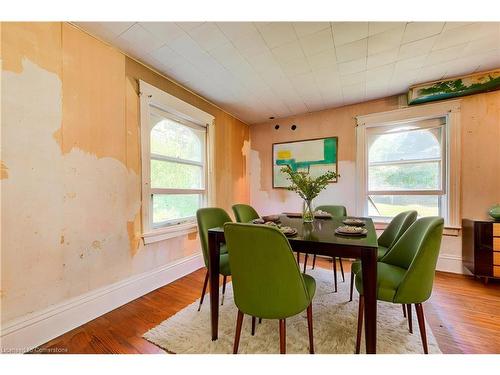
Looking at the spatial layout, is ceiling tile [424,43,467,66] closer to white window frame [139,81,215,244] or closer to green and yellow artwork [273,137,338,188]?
green and yellow artwork [273,137,338,188]

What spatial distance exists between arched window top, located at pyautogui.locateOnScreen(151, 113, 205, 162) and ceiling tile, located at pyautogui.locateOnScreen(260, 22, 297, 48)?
1469mm

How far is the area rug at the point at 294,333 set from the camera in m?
1.42

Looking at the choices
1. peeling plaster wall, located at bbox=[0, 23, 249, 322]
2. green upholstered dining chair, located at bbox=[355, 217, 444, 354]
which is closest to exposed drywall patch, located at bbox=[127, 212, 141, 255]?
peeling plaster wall, located at bbox=[0, 23, 249, 322]

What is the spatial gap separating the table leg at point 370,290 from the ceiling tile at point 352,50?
73.4 inches

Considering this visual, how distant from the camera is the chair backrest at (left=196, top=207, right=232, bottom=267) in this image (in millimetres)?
1839

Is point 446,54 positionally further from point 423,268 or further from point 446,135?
point 423,268

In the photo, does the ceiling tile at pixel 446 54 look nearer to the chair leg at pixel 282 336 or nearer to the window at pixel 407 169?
the window at pixel 407 169

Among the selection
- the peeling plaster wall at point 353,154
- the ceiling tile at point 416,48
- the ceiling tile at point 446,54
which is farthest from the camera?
the peeling plaster wall at point 353,154

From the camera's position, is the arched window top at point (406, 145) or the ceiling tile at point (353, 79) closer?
the ceiling tile at point (353, 79)

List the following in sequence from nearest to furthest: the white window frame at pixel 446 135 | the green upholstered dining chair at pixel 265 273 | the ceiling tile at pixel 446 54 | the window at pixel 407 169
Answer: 1. the green upholstered dining chair at pixel 265 273
2. the ceiling tile at pixel 446 54
3. the white window frame at pixel 446 135
4. the window at pixel 407 169

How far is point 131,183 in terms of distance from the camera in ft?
6.98

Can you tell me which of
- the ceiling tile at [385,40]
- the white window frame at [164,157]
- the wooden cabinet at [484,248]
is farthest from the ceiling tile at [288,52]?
the wooden cabinet at [484,248]

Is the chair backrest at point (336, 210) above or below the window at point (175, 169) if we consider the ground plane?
below

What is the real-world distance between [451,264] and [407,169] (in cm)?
136
